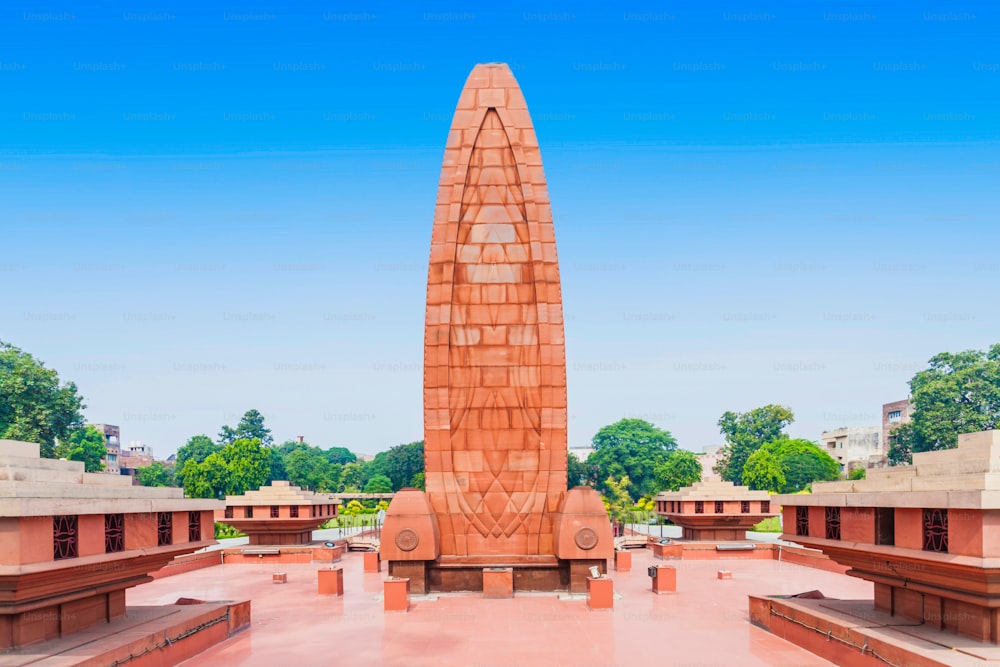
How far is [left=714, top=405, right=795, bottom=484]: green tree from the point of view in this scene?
258ft

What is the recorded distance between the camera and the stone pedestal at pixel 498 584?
2227 centimetres

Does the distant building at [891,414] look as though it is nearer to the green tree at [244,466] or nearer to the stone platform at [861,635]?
the green tree at [244,466]

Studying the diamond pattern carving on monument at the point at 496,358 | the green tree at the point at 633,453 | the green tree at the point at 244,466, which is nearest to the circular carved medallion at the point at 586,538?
the diamond pattern carving on monument at the point at 496,358

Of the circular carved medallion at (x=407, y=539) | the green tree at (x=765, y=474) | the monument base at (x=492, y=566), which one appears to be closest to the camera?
the circular carved medallion at (x=407, y=539)

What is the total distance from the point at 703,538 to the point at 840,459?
2211 inches

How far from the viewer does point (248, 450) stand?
2670 inches

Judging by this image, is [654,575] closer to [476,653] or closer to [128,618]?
[476,653]

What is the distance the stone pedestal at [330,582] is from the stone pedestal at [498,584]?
180 inches

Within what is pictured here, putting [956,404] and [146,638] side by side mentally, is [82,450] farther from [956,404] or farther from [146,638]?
[956,404]

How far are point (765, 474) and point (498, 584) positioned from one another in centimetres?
4466

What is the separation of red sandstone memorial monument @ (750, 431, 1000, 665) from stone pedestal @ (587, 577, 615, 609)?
4665 mm

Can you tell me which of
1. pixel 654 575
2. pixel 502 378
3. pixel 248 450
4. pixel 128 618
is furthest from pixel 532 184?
pixel 248 450

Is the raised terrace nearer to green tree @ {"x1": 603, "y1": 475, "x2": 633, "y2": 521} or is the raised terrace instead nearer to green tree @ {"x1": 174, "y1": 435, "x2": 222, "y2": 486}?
green tree @ {"x1": 603, "y1": 475, "x2": 633, "y2": 521}

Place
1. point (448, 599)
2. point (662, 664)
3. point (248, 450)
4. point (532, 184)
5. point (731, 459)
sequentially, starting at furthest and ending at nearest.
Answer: point (731, 459)
point (248, 450)
point (532, 184)
point (448, 599)
point (662, 664)
